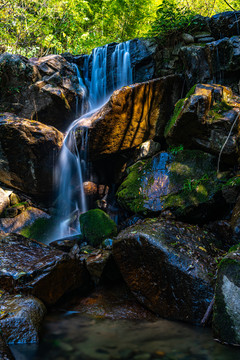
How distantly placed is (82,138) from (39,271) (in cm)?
415

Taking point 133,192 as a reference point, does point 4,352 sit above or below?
below

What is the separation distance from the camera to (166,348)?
247 cm

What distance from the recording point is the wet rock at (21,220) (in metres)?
6.68

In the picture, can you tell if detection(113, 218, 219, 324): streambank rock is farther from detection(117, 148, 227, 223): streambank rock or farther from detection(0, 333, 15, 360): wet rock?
detection(0, 333, 15, 360): wet rock

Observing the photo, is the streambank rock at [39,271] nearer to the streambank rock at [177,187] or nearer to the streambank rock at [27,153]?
the streambank rock at [177,187]

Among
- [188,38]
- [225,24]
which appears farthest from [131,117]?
[225,24]

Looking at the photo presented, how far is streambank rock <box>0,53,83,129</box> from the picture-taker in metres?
8.67

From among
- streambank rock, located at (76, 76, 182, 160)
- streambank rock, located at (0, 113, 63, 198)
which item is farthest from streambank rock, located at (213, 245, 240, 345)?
streambank rock, located at (0, 113, 63, 198)

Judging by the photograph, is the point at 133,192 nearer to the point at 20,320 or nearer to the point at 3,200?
the point at 20,320

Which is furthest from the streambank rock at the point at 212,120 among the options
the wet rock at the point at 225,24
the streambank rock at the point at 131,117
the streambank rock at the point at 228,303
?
the wet rock at the point at 225,24

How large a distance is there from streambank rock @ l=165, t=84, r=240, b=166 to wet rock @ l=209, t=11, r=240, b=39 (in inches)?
148

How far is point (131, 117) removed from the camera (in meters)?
6.64

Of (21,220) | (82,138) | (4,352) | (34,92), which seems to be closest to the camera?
(4,352)

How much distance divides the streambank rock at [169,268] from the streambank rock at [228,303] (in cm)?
51
